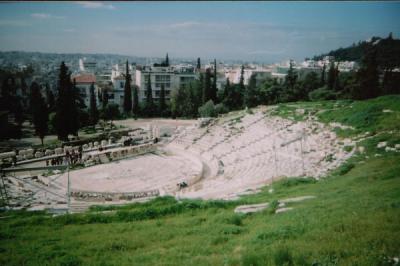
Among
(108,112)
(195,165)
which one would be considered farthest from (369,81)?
(108,112)

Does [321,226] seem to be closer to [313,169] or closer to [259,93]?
[313,169]

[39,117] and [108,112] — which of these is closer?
[39,117]

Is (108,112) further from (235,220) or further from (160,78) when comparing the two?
(235,220)

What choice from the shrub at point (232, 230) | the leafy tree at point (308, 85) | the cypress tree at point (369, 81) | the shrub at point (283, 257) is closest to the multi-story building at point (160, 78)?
the leafy tree at point (308, 85)

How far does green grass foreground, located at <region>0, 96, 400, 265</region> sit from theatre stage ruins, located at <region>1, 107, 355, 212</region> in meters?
3.72

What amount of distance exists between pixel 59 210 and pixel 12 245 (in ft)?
20.8

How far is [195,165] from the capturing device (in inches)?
1220

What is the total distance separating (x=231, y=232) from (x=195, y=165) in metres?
21.0

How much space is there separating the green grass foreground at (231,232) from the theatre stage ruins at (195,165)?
3.72 meters

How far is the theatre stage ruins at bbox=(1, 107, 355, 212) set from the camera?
21.0m

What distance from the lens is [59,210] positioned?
1655 cm

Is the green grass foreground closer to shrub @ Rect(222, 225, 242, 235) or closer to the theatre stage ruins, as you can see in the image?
shrub @ Rect(222, 225, 242, 235)

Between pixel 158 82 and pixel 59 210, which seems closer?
pixel 59 210

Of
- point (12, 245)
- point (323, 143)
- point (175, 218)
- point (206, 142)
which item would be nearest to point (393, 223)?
point (175, 218)
